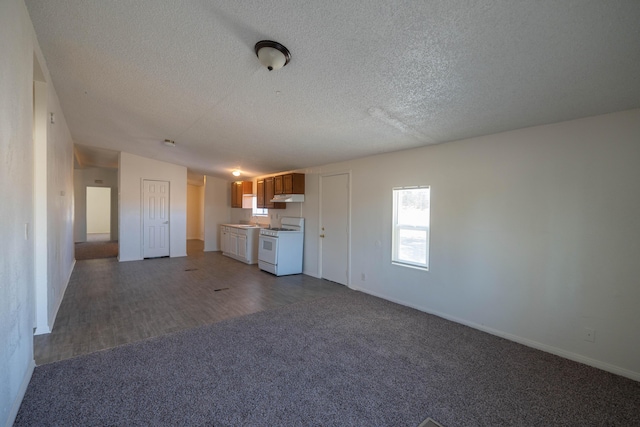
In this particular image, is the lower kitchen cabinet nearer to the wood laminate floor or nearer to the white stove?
the wood laminate floor

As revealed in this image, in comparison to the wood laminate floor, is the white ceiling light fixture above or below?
above

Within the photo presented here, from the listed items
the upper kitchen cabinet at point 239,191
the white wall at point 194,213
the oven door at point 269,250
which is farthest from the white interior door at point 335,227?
the white wall at point 194,213

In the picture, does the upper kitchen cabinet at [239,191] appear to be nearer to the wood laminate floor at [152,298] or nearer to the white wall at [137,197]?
the white wall at [137,197]

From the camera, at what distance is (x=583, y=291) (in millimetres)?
2596

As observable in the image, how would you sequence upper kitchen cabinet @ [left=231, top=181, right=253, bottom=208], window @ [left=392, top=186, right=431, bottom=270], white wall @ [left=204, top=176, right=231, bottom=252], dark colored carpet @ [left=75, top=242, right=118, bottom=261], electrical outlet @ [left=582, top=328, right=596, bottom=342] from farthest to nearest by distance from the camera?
white wall @ [left=204, top=176, right=231, bottom=252] < upper kitchen cabinet @ [left=231, top=181, right=253, bottom=208] < dark colored carpet @ [left=75, top=242, right=118, bottom=261] < window @ [left=392, top=186, right=431, bottom=270] < electrical outlet @ [left=582, top=328, right=596, bottom=342]

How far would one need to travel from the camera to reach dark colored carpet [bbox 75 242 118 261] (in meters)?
7.51

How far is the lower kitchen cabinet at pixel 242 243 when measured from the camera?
23.5ft

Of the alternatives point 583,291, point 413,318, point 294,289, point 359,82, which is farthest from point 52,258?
point 583,291

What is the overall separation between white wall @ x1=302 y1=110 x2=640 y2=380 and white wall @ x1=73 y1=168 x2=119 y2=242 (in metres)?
11.4

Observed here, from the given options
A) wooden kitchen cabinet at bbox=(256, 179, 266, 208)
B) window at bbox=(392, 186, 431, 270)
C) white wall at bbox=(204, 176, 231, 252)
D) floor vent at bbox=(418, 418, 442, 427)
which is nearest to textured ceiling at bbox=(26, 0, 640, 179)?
window at bbox=(392, 186, 431, 270)

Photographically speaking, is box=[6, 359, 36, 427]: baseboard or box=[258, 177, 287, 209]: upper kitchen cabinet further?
box=[258, 177, 287, 209]: upper kitchen cabinet

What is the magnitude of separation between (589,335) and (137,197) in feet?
28.6

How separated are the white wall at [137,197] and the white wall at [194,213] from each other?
358 centimetres

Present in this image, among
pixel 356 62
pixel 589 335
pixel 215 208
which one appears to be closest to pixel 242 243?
pixel 215 208
